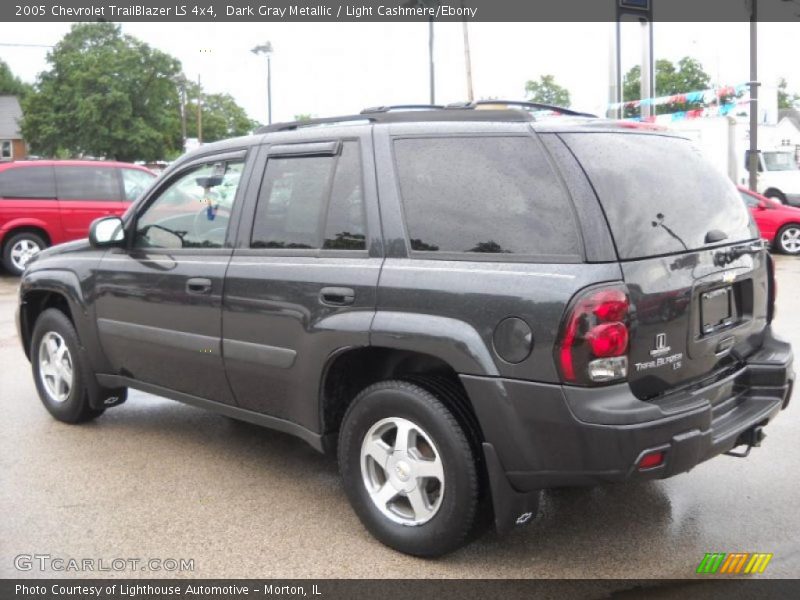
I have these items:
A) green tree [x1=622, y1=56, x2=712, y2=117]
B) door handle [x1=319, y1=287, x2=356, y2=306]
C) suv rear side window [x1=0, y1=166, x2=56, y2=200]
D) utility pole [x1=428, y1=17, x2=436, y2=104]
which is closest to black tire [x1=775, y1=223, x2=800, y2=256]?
utility pole [x1=428, y1=17, x2=436, y2=104]

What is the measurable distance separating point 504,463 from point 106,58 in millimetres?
56014

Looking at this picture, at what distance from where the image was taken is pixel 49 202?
14.0 metres

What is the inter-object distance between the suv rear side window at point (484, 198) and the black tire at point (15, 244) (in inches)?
474

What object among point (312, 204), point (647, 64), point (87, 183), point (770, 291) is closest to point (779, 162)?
point (647, 64)

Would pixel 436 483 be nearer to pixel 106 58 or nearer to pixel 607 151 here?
pixel 607 151

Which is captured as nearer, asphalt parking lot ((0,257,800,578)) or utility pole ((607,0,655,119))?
asphalt parking lot ((0,257,800,578))

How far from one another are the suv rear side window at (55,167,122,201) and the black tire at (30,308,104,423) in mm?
9098

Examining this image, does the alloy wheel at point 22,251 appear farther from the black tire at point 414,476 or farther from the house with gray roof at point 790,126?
the house with gray roof at point 790,126

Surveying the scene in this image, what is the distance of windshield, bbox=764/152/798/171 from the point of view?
26.0 meters

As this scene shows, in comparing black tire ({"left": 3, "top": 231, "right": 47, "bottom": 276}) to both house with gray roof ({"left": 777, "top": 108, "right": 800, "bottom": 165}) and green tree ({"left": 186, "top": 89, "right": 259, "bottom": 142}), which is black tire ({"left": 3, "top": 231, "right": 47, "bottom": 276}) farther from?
house with gray roof ({"left": 777, "top": 108, "right": 800, "bottom": 165})

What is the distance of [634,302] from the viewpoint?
3129 mm

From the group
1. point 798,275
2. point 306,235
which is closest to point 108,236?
point 306,235

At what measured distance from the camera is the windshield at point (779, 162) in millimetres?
26031

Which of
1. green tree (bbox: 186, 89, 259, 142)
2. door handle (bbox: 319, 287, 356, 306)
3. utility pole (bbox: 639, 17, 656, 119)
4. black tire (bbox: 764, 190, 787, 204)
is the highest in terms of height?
green tree (bbox: 186, 89, 259, 142)
